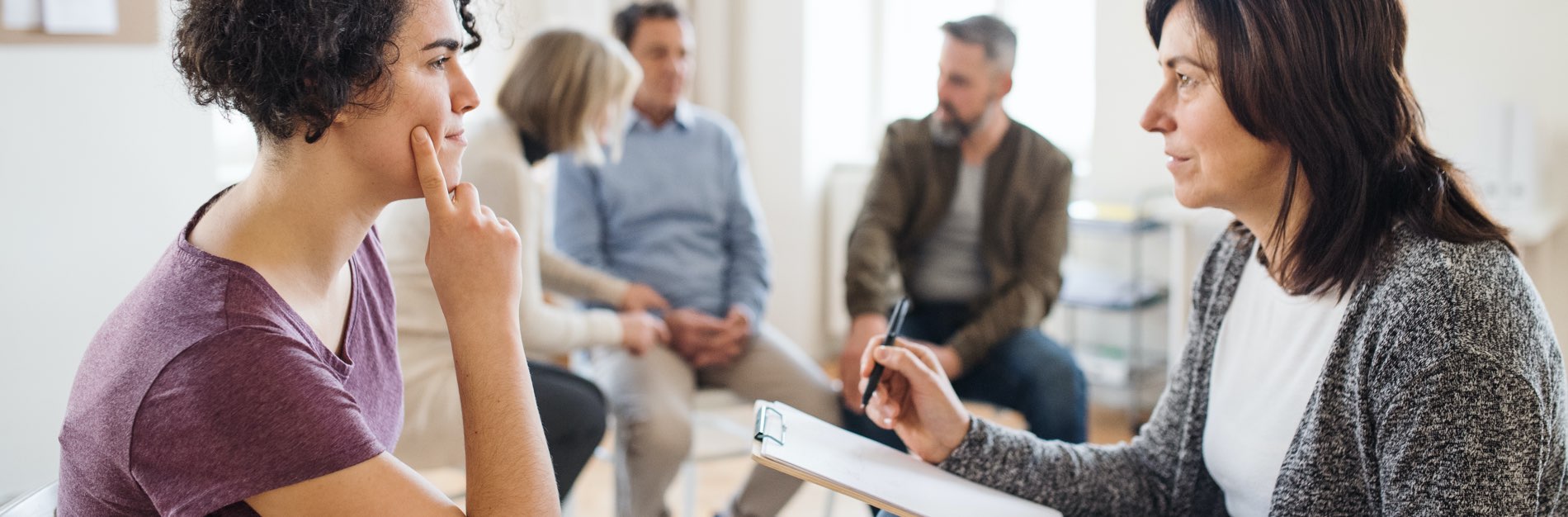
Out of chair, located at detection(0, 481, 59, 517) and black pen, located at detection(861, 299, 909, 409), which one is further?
black pen, located at detection(861, 299, 909, 409)

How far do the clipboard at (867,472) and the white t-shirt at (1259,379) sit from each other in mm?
188

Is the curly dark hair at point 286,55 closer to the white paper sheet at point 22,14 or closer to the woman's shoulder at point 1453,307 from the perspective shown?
the woman's shoulder at point 1453,307

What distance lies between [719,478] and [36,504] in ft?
6.62

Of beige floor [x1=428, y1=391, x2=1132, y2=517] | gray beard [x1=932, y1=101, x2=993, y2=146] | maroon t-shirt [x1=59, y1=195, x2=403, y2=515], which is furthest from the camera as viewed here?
beige floor [x1=428, y1=391, x2=1132, y2=517]

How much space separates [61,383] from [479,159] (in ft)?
3.95

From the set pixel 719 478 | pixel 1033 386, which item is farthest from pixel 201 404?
pixel 719 478

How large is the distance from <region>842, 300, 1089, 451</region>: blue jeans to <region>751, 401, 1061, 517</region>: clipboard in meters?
0.79

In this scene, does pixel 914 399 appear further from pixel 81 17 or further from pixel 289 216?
pixel 81 17

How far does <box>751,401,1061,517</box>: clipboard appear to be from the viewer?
3.33ft

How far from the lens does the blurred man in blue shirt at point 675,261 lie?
2.06 metres

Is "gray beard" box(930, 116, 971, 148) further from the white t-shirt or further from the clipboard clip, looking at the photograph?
the clipboard clip

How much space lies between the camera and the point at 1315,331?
1.10 meters

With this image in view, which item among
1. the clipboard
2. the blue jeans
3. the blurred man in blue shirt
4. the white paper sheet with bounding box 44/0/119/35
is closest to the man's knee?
the blurred man in blue shirt

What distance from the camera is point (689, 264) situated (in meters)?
2.41
